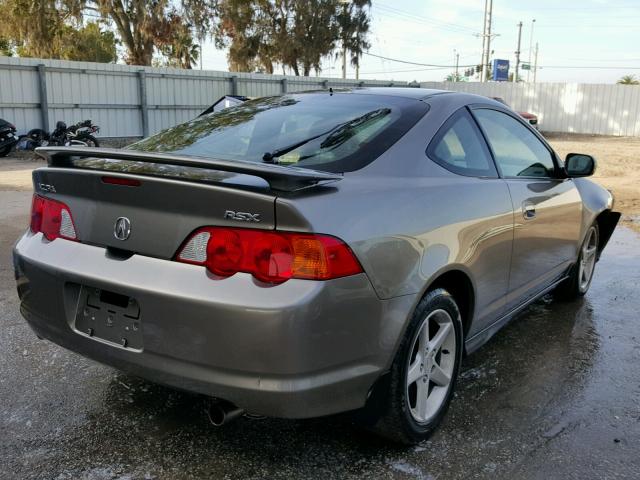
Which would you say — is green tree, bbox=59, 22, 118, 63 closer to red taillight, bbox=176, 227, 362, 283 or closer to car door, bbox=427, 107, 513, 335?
car door, bbox=427, 107, 513, 335

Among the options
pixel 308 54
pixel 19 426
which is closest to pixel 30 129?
pixel 19 426

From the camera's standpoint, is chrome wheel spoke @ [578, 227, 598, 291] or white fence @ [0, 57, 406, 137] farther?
white fence @ [0, 57, 406, 137]

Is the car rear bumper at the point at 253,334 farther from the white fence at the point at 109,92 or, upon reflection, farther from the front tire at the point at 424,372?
the white fence at the point at 109,92

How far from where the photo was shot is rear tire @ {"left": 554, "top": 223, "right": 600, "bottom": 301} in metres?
4.93

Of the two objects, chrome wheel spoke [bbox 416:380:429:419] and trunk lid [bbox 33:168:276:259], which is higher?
trunk lid [bbox 33:168:276:259]

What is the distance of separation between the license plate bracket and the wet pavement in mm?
572

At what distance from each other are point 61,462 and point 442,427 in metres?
1.75

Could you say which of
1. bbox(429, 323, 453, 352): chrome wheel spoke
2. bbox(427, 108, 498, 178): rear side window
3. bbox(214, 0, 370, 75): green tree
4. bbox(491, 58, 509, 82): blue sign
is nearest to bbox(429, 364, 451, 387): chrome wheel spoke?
bbox(429, 323, 453, 352): chrome wheel spoke

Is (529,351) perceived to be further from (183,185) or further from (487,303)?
(183,185)

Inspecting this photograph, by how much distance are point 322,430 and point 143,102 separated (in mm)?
19498

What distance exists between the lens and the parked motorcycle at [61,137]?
15.8m

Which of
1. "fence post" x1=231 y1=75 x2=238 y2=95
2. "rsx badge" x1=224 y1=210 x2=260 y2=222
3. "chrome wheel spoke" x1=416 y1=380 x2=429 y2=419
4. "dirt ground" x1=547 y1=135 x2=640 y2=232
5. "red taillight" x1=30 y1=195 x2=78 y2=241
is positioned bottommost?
"dirt ground" x1=547 y1=135 x2=640 y2=232

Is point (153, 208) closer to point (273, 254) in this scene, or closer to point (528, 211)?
point (273, 254)

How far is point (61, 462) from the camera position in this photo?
265 centimetres
